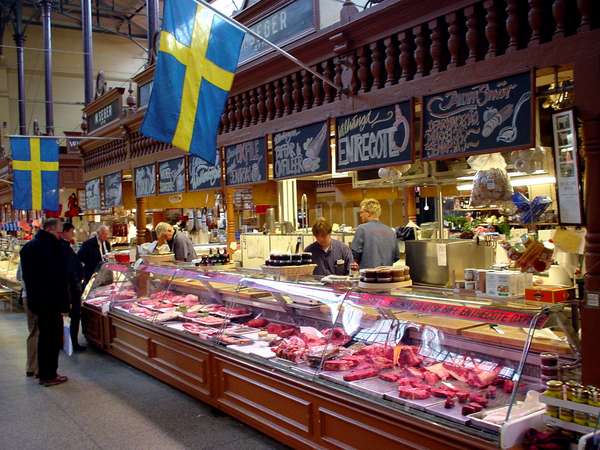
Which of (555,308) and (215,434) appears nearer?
(555,308)

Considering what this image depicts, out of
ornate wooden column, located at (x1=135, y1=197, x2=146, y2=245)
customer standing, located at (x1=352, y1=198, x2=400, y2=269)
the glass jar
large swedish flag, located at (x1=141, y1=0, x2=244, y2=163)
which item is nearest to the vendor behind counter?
customer standing, located at (x1=352, y1=198, x2=400, y2=269)

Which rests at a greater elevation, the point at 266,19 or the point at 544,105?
the point at 266,19

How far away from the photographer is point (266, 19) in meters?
6.41

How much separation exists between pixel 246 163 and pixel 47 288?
8.71 ft

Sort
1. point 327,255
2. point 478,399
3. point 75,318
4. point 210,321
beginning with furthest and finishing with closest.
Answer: point 75,318
point 327,255
point 210,321
point 478,399

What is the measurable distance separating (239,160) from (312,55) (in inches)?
71.9

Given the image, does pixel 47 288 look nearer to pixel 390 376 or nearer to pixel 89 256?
pixel 89 256

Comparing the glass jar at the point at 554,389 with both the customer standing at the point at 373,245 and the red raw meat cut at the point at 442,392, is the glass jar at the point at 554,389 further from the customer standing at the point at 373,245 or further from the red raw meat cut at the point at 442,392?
the customer standing at the point at 373,245

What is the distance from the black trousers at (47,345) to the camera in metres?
6.62

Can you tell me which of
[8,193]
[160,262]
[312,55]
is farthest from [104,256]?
[8,193]

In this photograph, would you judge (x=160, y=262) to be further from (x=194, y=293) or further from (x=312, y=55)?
(x=312, y=55)

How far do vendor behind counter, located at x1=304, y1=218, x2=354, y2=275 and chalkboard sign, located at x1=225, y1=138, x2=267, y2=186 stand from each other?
913mm

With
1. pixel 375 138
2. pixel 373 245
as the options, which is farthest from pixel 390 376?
pixel 373 245

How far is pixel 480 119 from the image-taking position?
3934mm
